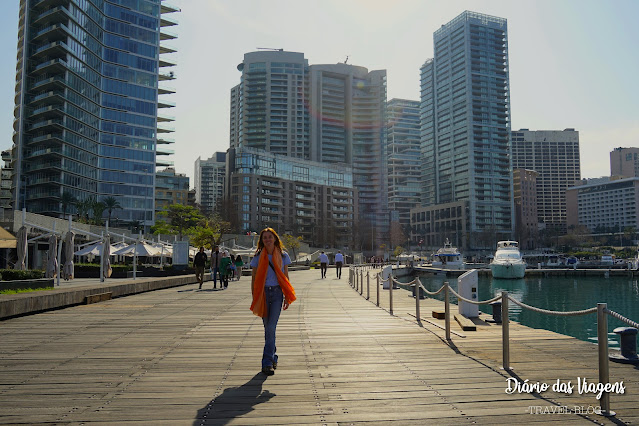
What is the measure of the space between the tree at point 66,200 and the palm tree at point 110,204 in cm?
647

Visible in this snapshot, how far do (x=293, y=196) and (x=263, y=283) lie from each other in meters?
134

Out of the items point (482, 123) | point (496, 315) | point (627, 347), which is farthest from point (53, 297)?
point (482, 123)

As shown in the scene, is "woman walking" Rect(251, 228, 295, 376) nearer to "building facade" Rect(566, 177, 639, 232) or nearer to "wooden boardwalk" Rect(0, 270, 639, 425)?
"wooden boardwalk" Rect(0, 270, 639, 425)

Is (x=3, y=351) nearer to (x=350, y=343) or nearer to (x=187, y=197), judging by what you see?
(x=350, y=343)

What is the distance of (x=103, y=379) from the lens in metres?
6.17

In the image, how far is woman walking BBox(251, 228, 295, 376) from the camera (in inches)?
264

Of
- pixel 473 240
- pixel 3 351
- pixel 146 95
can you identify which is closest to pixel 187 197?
pixel 146 95

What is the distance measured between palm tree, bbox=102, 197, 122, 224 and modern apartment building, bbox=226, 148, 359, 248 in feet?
96.7

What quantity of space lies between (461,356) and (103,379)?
5.07 metres

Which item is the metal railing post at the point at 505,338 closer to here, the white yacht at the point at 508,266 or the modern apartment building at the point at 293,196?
the white yacht at the point at 508,266

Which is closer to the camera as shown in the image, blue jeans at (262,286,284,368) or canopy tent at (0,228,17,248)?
blue jeans at (262,286,284,368)

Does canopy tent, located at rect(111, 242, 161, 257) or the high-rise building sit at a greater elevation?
the high-rise building

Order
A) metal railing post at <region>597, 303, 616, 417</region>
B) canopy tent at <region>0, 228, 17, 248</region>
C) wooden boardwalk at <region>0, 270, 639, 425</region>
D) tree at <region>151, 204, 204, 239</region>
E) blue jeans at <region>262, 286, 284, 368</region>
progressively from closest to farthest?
wooden boardwalk at <region>0, 270, 639, 425</region> → metal railing post at <region>597, 303, 616, 417</region> → blue jeans at <region>262, 286, 284, 368</region> → canopy tent at <region>0, 228, 17, 248</region> → tree at <region>151, 204, 204, 239</region>

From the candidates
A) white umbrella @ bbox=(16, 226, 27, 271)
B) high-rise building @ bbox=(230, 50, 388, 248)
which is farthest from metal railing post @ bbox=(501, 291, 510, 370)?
high-rise building @ bbox=(230, 50, 388, 248)
